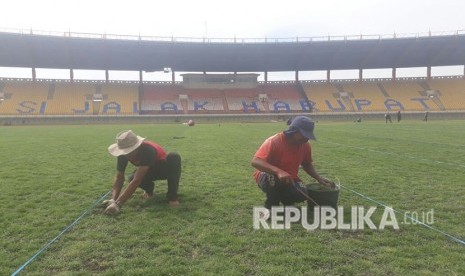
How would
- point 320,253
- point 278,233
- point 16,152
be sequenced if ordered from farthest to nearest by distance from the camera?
point 16,152 → point 278,233 → point 320,253

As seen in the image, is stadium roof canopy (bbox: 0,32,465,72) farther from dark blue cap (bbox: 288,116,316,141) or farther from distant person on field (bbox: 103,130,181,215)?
dark blue cap (bbox: 288,116,316,141)

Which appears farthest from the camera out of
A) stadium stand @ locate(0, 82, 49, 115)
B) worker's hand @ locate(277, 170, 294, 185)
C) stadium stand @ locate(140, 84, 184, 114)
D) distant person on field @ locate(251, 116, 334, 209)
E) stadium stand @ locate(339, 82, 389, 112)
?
stadium stand @ locate(339, 82, 389, 112)

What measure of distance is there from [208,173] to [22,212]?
3882 mm

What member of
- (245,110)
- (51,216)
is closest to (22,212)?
(51,216)

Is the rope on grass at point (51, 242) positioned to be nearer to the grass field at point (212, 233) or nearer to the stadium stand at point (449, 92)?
the grass field at point (212, 233)

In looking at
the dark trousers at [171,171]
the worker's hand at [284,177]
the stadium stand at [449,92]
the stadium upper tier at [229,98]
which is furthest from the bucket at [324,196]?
the stadium stand at [449,92]

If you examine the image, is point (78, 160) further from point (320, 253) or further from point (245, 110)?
point (245, 110)

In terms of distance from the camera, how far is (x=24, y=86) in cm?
4619

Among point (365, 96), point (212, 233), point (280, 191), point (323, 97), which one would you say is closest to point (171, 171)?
point (212, 233)

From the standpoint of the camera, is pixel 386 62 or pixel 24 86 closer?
pixel 24 86

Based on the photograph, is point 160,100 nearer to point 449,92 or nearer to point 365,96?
point 365,96

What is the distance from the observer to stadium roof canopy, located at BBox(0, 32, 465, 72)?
1711 inches

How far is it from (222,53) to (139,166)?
44.3m

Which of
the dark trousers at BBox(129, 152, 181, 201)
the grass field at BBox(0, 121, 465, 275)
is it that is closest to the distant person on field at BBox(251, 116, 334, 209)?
the grass field at BBox(0, 121, 465, 275)
